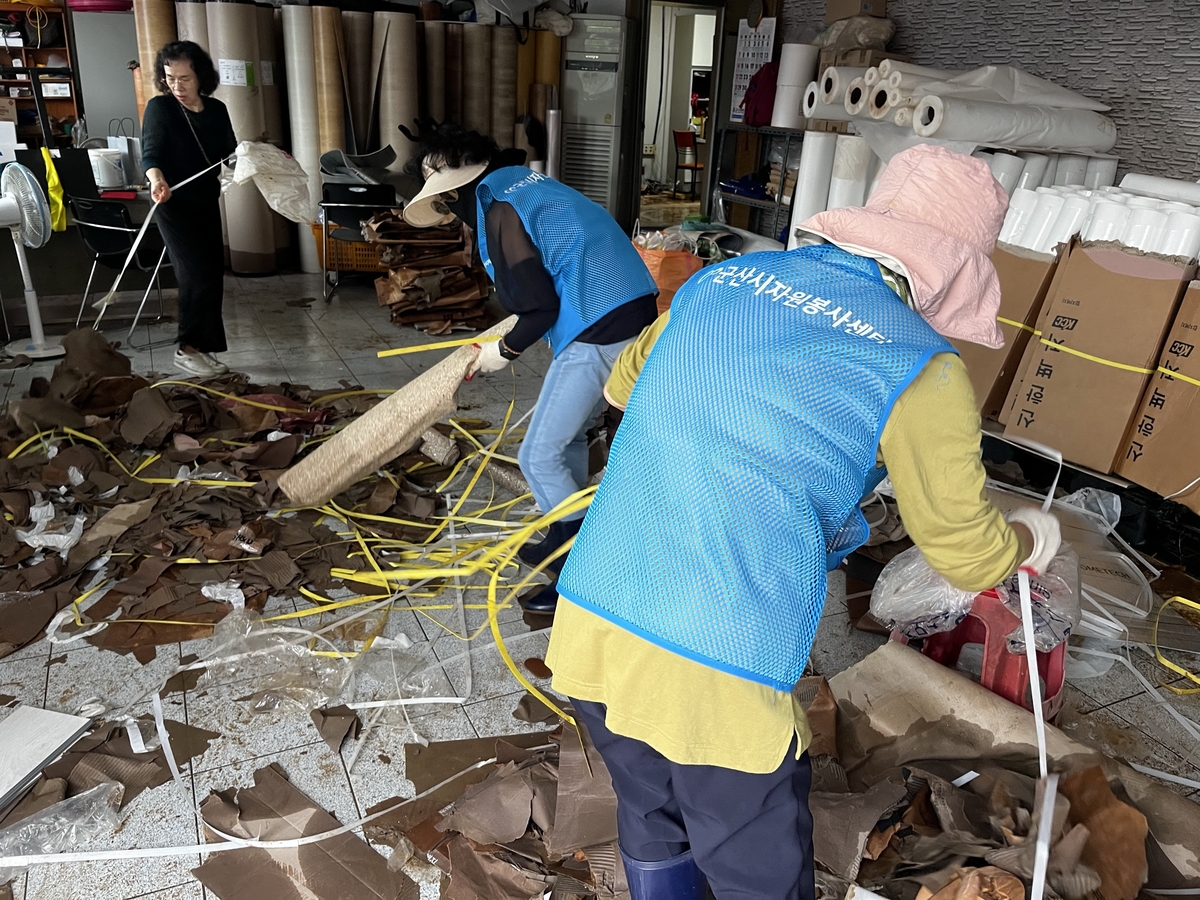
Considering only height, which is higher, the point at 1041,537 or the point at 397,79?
the point at 397,79

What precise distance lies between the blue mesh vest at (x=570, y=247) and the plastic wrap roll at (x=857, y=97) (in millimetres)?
2115

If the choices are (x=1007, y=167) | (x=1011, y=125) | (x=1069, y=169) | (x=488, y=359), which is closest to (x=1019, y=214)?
(x=1007, y=167)

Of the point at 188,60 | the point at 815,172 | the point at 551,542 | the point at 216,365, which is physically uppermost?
the point at 188,60

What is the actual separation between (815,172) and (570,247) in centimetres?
274

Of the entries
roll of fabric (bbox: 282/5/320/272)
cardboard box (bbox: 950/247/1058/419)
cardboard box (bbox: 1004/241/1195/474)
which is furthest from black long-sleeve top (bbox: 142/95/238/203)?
cardboard box (bbox: 1004/241/1195/474)

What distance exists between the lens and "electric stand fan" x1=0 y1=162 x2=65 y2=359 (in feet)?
16.5

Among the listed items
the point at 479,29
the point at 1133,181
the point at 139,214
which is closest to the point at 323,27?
the point at 479,29

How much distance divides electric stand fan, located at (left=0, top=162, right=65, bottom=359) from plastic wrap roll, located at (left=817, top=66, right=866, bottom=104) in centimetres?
445

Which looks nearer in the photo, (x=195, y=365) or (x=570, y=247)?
(x=570, y=247)

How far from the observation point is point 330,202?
6789mm

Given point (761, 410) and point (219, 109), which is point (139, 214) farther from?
point (761, 410)

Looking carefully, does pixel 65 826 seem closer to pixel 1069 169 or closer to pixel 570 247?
pixel 570 247

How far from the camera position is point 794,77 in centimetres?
576

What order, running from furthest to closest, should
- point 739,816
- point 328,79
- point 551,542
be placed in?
1. point 328,79
2. point 551,542
3. point 739,816
